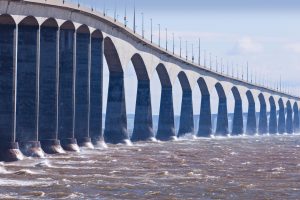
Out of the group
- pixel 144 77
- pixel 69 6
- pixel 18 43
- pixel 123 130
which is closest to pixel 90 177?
pixel 18 43

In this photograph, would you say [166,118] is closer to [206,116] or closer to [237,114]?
[206,116]

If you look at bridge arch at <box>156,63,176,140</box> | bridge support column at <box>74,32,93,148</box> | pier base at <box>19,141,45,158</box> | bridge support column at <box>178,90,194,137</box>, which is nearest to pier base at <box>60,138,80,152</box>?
bridge support column at <box>74,32,93,148</box>

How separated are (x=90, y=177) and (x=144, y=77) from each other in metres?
67.7

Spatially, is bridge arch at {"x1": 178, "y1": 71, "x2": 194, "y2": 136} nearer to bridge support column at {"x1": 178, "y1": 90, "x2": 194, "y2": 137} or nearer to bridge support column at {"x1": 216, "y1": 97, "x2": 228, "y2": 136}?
bridge support column at {"x1": 178, "y1": 90, "x2": 194, "y2": 137}

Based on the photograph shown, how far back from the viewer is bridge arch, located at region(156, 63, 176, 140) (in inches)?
5172

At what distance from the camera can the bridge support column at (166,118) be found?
132 metres

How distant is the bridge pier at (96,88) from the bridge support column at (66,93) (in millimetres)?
10548

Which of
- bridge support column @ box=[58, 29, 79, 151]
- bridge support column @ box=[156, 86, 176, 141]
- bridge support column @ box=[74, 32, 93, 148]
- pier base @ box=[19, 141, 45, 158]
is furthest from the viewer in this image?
bridge support column @ box=[156, 86, 176, 141]

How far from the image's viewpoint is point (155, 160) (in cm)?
6944

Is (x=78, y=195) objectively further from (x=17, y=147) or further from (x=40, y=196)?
(x=17, y=147)

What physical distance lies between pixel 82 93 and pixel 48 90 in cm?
1194

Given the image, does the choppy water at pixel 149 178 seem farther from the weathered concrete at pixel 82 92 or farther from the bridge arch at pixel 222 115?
the bridge arch at pixel 222 115

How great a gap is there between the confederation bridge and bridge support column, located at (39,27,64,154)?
3.0 inches

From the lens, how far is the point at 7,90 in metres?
64.2
